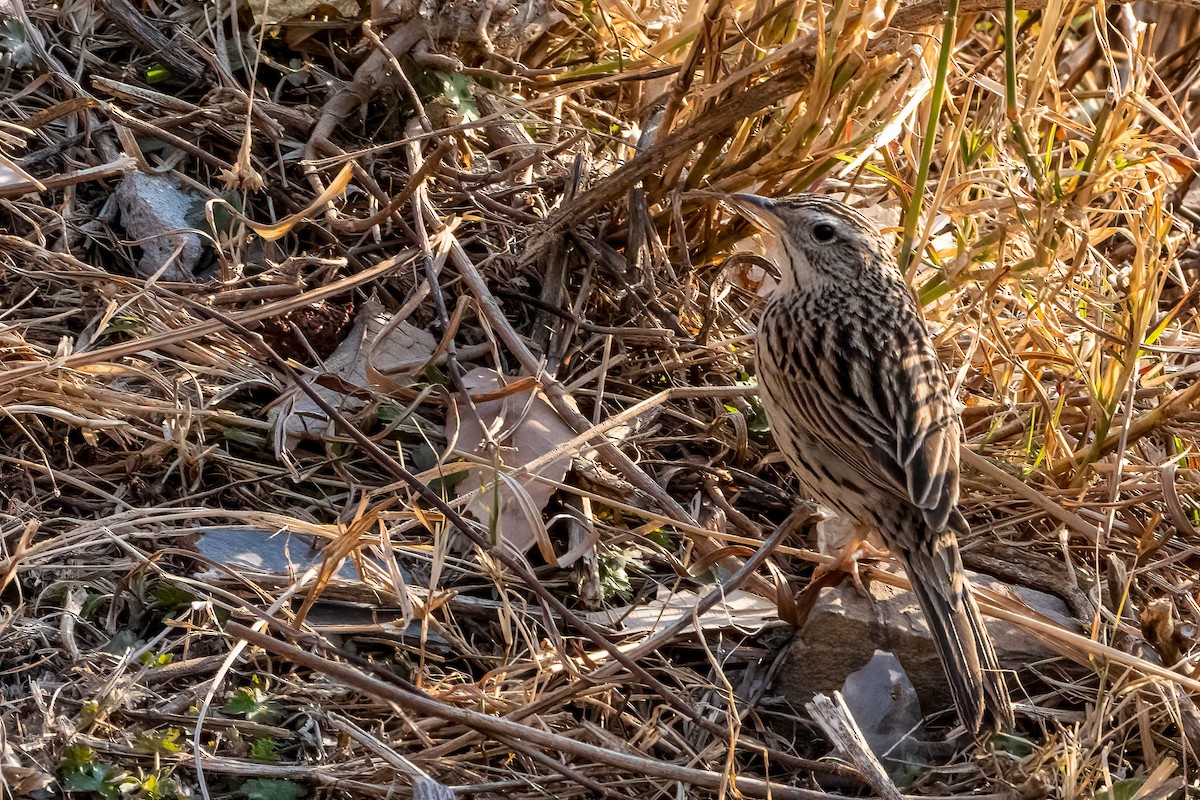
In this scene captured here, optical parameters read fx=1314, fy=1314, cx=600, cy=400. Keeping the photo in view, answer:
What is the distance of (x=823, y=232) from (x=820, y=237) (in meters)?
0.02

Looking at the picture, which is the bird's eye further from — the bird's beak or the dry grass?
the dry grass

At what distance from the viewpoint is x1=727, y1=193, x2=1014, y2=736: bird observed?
367cm

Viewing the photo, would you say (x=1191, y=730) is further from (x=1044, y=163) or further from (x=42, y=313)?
(x=42, y=313)

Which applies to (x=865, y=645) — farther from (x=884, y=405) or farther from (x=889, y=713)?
(x=884, y=405)

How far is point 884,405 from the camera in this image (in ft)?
13.1

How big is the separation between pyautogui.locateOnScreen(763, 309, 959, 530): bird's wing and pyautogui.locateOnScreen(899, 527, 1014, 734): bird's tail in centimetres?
9

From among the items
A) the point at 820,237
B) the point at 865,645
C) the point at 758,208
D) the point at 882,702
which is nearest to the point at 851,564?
the point at 865,645

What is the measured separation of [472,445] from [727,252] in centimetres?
132

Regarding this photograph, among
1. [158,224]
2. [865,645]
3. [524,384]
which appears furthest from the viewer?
[158,224]

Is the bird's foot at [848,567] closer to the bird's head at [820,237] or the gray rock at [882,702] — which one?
the gray rock at [882,702]

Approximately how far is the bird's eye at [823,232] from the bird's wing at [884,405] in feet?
0.91

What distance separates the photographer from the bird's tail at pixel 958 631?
3.53 m

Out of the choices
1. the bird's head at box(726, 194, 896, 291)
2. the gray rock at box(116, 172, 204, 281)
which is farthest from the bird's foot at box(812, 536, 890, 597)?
the gray rock at box(116, 172, 204, 281)

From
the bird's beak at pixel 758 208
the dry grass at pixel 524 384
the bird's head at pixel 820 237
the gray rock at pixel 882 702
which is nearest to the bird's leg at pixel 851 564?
the dry grass at pixel 524 384
